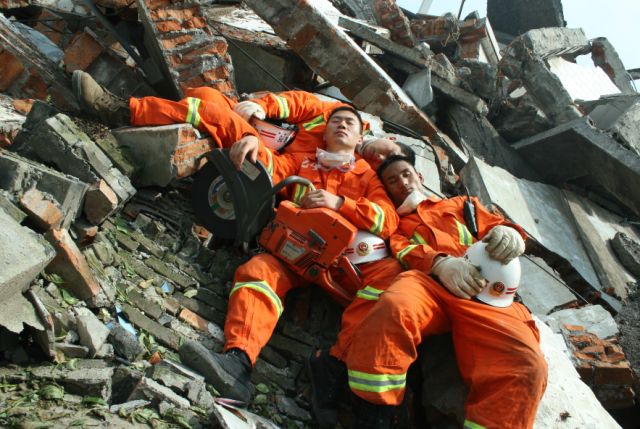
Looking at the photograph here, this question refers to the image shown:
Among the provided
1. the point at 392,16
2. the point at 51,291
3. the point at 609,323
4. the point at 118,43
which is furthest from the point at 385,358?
the point at 392,16

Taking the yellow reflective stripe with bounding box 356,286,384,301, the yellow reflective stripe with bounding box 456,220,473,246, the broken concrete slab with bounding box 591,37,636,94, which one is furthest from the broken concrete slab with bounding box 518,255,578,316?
the broken concrete slab with bounding box 591,37,636,94

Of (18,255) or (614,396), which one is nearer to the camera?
(18,255)

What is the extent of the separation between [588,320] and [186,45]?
12.2 feet

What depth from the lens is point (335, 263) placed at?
3234mm

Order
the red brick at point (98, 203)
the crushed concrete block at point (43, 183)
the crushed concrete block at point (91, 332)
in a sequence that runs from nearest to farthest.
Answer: the crushed concrete block at point (91, 332)
the crushed concrete block at point (43, 183)
the red brick at point (98, 203)

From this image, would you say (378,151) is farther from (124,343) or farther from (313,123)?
(124,343)

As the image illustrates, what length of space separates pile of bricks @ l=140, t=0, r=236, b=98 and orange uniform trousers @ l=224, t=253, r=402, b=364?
71.3 inches

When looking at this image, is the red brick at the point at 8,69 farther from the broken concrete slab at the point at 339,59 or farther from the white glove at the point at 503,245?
the white glove at the point at 503,245

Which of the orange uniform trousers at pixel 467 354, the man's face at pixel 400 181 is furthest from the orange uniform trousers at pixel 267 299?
the man's face at pixel 400 181

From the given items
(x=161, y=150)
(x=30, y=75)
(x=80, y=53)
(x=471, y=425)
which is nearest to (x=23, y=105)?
(x=30, y=75)

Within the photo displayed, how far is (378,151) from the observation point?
13.6ft

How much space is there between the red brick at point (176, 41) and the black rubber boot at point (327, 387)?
279cm

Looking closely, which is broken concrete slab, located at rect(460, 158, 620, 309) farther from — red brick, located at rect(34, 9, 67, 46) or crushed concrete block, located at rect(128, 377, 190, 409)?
red brick, located at rect(34, 9, 67, 46)

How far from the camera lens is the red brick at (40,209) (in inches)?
97.7
